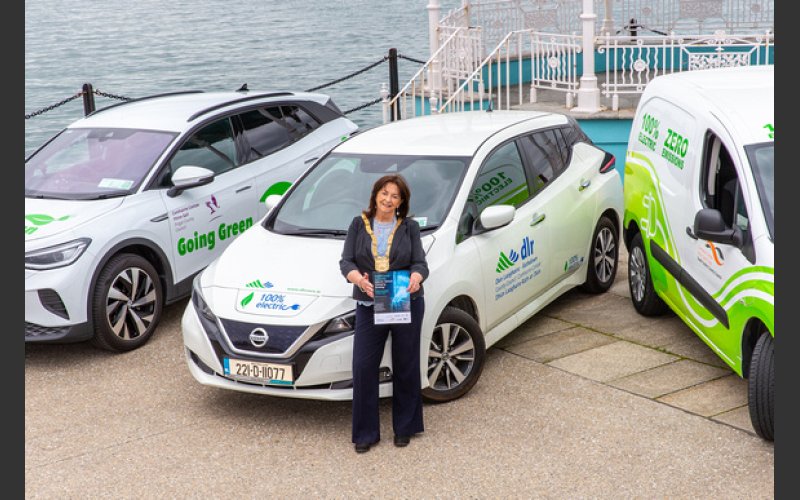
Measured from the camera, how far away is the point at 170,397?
6875mm

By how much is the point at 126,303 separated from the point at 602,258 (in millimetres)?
3885

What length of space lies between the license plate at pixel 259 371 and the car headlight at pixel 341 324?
314 mm

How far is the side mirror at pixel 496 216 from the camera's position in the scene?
21.7ft

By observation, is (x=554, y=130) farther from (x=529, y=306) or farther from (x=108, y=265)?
(x=108, y=265)

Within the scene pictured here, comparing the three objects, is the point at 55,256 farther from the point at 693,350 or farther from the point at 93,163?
the point at 693,350

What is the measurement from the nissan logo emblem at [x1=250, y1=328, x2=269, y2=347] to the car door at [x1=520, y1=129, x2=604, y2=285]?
245 centimetres

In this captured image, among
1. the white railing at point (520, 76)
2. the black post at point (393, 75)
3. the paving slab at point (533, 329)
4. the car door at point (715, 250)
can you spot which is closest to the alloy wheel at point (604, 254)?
the paving slab at point (533, 329)

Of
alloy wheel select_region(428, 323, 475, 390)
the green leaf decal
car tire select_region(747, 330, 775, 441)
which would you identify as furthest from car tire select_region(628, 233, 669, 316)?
the green leaf decal

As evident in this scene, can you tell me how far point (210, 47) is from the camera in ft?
150

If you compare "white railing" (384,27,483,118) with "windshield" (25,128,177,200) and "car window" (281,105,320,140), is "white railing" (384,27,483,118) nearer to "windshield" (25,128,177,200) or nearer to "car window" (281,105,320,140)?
"car window" (281,105,320,140)

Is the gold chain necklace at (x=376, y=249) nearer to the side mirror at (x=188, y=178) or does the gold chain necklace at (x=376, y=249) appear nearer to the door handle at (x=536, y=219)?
the door handle at (x=536, y=219)

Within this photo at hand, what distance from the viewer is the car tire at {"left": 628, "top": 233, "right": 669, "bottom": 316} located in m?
7.82

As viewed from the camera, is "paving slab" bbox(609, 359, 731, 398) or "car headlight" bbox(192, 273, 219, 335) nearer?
"car headlight" bbox(192, 273, 219, 335)

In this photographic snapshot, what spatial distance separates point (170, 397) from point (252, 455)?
1.21m
